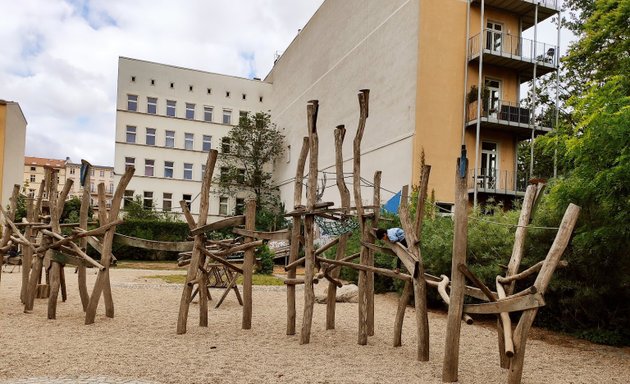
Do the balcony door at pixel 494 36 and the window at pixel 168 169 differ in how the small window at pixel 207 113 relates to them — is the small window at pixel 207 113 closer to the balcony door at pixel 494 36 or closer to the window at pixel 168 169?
the window at pixel 168 169

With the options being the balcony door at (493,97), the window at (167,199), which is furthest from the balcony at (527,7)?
the window at (167,199)

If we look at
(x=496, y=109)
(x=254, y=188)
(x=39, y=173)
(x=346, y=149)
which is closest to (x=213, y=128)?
(x=254, y=188)

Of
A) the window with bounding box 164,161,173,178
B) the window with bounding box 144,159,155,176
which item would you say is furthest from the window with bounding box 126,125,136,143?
the window with bounding box 164,161,173,178

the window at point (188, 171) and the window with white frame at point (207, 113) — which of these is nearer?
the window at point (188, 171)

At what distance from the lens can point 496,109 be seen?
874 inches

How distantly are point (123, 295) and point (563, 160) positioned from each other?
981cm

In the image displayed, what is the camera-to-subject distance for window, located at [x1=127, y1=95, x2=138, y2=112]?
40.6 metres

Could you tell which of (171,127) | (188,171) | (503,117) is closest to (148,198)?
(188,171)

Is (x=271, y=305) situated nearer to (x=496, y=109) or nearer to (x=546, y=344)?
(x=546, y=344)

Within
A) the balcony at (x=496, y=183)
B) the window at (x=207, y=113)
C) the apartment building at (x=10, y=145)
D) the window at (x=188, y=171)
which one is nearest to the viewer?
the balcony at (x=496, y=183)

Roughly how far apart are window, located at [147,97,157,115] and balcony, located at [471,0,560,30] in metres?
26.5

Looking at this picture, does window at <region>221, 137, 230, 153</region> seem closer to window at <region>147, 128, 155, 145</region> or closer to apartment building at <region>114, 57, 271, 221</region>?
apartment building at <region>114, 57, 271, 221</region>

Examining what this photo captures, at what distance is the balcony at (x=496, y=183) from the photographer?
2147cm

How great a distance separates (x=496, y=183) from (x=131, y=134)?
93.3 feet
